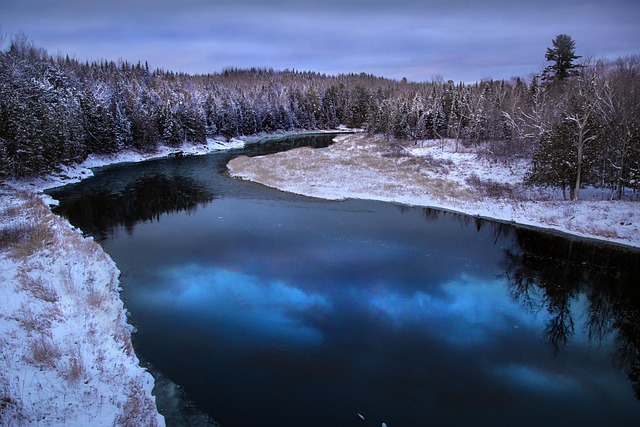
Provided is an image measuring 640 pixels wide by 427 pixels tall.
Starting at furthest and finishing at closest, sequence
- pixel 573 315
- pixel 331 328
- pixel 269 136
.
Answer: pixel 269 136 → pixel 573 315 → pixel 331 328

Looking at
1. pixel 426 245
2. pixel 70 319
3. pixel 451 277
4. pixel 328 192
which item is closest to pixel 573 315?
pixel 451 277

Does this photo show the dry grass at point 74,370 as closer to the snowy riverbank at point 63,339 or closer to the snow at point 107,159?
the snowy riverbank at point 63,339

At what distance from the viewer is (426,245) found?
26.2 meters

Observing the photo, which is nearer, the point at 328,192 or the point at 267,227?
the point at 267,227

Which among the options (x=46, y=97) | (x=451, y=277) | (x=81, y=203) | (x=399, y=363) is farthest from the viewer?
(x=46, y=97)

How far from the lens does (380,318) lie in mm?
17250

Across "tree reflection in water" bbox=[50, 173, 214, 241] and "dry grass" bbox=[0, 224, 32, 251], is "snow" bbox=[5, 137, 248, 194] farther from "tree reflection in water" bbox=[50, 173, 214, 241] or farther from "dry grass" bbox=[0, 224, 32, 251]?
"dry grass" bbox=[0, 224, 32, 251]

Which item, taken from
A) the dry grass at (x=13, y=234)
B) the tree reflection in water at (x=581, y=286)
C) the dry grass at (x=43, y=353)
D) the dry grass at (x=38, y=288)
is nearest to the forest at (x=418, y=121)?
the tree reflection in water at (x=581, y=286)

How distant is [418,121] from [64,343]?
7300cm

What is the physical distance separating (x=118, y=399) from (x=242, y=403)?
11.2ft

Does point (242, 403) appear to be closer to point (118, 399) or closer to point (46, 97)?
point (118, 399)

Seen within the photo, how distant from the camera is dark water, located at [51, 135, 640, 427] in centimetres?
1230

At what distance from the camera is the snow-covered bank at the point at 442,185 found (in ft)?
95.1

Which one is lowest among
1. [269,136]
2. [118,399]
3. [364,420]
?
[364,420]
